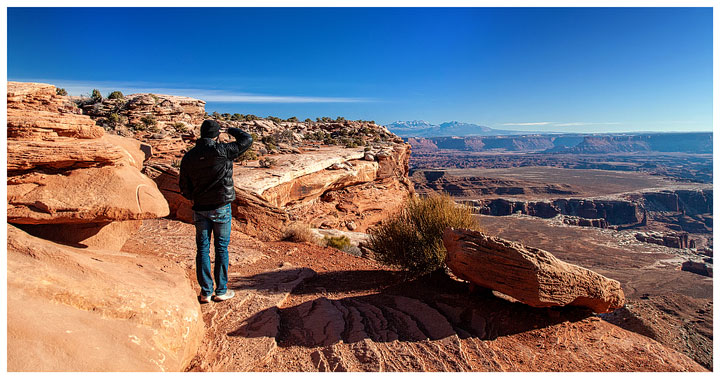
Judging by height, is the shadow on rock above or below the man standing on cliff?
below

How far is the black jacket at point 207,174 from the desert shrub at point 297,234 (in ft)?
15.8

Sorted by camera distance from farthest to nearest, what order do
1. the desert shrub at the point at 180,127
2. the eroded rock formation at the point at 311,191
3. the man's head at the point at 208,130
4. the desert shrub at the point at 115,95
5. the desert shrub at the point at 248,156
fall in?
the desert shrub at the point at 115,95
the desert shrub at the point at 180,127
the desert shrub at the point at 248,156
the eroded rock formation at the point at 311,191
the man's head at the point at 208,130

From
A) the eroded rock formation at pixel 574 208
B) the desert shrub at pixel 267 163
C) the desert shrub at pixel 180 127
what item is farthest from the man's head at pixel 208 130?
the eroded rock formation at pixel 574 208

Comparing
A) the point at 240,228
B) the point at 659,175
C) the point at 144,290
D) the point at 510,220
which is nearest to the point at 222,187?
the point at 144,290

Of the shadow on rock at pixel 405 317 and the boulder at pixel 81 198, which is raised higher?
the boulder at pixel 81 198

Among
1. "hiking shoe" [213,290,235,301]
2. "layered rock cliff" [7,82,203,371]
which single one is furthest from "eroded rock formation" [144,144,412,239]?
"hiking shoe" [213,290,235,301]

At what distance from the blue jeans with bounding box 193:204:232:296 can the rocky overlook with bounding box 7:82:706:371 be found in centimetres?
26

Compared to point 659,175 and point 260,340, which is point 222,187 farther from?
point 659,175

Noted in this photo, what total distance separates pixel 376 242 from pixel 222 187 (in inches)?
154

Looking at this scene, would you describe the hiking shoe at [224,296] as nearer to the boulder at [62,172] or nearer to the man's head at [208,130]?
the boulder at [62,172]

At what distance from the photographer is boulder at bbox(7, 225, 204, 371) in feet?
7.03

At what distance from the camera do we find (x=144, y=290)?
9.89 feet

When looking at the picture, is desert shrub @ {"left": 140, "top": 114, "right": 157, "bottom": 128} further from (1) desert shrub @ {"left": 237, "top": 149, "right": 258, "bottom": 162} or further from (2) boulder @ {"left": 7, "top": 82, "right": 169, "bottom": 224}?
(2) boulder @ {"left": 7, "top": 82, "right": 169, "bottom": 224}

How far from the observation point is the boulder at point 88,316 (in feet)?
7.03
